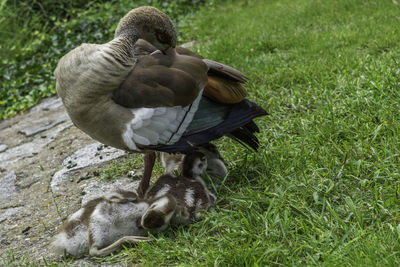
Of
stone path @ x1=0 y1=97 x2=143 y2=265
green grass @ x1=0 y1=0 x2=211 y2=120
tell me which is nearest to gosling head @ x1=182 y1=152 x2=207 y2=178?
stone path @ x1=0 y1=97 x2=143 y2=265

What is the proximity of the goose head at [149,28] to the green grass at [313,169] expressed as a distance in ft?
3.52

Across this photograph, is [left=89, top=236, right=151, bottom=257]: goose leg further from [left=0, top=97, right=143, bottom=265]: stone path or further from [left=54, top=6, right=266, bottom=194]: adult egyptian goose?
[left=54, top=6, right=266, bottom=194]: adult egyptian goose

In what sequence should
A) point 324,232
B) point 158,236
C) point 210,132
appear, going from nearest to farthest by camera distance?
point 324,232
point 158,236
point 210,132

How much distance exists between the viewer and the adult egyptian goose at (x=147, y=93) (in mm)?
3082

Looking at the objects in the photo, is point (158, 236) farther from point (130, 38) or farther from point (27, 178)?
point (27, 178)

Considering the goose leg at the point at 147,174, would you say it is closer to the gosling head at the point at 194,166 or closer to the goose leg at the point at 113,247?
the gosling head at the point at 194,166

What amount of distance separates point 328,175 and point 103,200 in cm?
148

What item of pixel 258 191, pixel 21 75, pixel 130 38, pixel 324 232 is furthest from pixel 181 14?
pixel 324 232

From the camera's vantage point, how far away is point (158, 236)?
9.66ft

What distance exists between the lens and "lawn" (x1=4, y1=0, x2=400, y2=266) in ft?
8.04

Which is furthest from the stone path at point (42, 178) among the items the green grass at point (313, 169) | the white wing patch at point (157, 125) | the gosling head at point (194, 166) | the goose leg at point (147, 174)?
the green grass at point (313, 169)

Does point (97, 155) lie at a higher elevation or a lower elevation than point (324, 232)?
lower

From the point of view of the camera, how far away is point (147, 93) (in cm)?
312

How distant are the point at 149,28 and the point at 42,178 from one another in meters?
1.96
